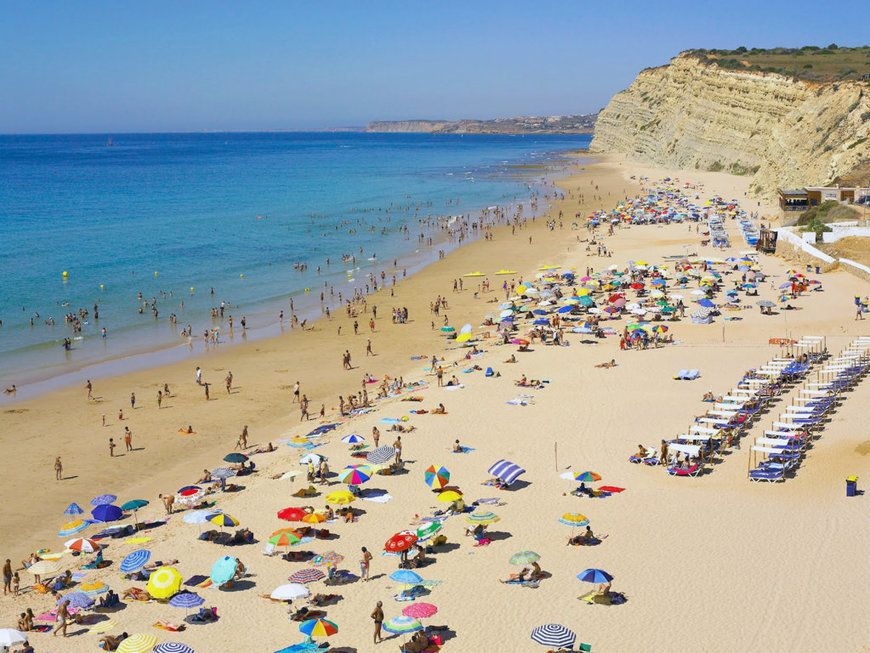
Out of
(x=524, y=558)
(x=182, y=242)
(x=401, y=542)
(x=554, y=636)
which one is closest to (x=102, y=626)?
(x=401, y=542)

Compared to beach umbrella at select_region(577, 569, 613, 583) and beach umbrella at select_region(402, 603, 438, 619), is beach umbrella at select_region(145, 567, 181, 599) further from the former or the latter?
beach umbrella at select_region(577, 569, 613, 583)

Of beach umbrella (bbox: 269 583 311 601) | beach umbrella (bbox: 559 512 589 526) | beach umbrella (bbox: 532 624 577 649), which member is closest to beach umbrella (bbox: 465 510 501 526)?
beach umbrella (bbox: 559 512 589 526)

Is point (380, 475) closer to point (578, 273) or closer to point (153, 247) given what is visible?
point (578, 273)

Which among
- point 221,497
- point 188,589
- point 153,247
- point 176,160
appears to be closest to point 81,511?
point 221,497

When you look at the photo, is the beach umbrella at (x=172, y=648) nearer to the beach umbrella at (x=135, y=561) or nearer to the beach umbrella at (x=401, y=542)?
the beach umbrella at (x=135, y=561)

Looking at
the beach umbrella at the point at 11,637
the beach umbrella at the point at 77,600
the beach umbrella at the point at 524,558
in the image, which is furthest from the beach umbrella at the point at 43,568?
the beach umbrella at the point at 524,558

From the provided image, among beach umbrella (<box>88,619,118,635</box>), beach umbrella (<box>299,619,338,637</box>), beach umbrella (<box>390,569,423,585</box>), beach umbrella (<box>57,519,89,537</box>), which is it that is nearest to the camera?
beach umbrella (<box>299,619,338,637</box>)
